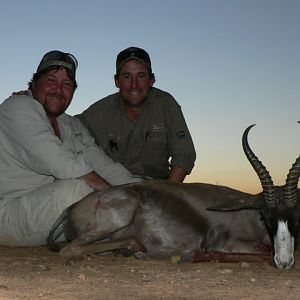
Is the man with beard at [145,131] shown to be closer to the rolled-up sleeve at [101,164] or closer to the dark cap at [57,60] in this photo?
the rolled-up sleeve at [101,164]

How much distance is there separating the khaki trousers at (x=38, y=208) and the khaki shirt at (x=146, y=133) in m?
2.64

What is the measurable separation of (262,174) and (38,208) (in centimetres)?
236

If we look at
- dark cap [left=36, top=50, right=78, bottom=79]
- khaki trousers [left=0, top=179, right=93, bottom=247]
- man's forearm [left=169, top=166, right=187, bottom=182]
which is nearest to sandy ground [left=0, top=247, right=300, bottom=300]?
khaki trousers [left=0, top=179, right=93, bottom=247]

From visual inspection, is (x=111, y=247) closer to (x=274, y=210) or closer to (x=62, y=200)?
(x=62, y=200)

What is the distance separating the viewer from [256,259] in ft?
20.8

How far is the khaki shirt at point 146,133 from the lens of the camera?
927 cm

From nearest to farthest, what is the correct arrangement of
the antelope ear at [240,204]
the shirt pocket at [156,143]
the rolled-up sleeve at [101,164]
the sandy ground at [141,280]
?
the sandy ground at [141,280]
the antelope ear at [240,204]
the rolled-up sleeve at [101,164]
the shirt pocket at [156,143]

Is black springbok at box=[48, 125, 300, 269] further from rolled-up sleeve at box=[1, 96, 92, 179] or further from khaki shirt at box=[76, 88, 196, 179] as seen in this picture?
khaki shirt at box=[76, 88, 196, 179]

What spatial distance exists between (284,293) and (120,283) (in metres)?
→ 1.19

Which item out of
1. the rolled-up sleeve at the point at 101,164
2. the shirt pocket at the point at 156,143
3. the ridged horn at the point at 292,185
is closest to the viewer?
the ridged horn at the point at 292,185

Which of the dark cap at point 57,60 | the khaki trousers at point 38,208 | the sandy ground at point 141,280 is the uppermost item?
the dark cap at point 57,60

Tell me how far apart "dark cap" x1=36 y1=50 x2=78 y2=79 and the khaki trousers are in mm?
1365

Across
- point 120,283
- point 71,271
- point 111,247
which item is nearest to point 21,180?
point 111,247

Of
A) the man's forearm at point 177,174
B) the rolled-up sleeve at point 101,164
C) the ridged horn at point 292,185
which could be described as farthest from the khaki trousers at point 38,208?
the man's forearm at point 177,174
